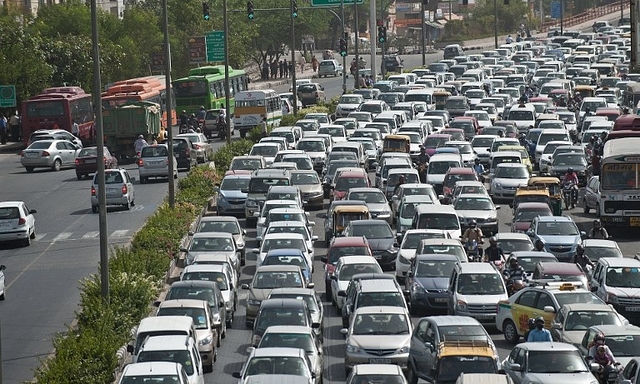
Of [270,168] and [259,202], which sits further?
[270,168]

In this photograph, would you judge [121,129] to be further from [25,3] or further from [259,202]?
[25,3]

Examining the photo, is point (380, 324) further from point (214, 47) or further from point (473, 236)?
point (214, 47)

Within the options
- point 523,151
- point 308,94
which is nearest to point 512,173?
point 523,151

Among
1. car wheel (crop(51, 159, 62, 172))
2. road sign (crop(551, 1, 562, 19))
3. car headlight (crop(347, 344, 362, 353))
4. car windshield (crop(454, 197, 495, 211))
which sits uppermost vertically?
road sign (crop(551, 1, 562, 19))

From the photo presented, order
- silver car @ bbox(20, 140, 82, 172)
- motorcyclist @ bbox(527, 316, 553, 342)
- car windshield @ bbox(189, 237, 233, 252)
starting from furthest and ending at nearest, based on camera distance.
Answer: silver car @ bbox(20, 140, 82, 172) → car windshield @ bbox(189, 237, 233, 252) → motorcyclist @ bbox(527, 316, 553, 342)

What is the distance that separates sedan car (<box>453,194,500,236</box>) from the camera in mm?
43750

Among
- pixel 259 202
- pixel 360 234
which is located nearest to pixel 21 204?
pixel 259 202

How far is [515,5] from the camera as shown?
17612 centimetres

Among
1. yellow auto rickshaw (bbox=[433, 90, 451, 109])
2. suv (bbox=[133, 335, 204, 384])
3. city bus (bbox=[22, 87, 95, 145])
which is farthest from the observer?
yellow auto rickshaw (bbox=[433, 90, 451, 109])

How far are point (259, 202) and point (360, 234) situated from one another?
8.81 m

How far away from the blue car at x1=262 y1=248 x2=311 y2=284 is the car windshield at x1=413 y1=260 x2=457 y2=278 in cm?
290

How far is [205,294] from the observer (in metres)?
31.6

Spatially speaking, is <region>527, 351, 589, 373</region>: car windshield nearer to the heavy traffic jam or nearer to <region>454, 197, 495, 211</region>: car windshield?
the heavy traffic jam

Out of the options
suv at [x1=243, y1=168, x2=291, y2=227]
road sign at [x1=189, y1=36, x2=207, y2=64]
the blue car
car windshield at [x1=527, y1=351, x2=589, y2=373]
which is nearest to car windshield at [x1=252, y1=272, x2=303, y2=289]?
the blue car
